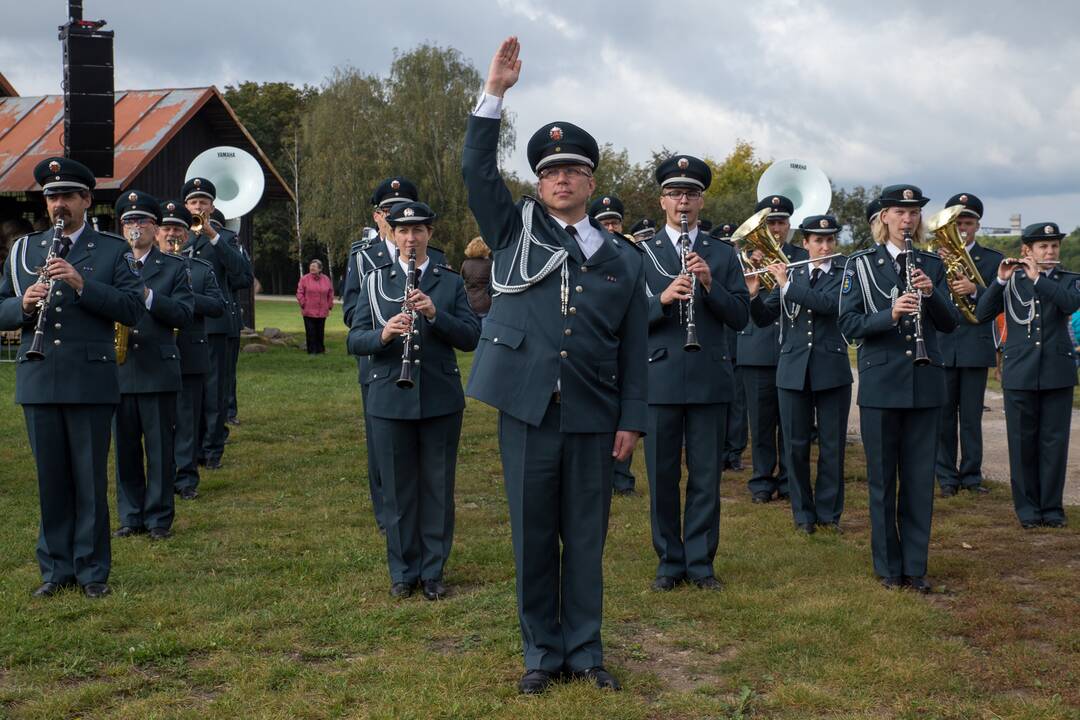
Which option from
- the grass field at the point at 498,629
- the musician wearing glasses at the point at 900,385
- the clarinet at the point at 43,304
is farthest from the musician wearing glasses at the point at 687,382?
the clarinet at the point at 43,304

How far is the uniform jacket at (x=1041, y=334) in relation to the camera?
8.85m

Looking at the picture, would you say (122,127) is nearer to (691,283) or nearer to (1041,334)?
(1041,334)

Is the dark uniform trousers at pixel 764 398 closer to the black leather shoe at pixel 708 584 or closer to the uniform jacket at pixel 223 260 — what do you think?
the black leather shoe at pixel 708 584

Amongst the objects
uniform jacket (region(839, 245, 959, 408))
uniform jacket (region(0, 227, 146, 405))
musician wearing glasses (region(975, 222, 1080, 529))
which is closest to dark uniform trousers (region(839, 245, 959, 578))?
uniform jacket (region(839, 245, 959, 408))

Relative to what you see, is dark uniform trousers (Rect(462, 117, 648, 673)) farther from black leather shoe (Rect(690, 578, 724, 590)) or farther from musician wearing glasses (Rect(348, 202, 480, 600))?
black leather shoe (Rect(690, 578, 724, 590))

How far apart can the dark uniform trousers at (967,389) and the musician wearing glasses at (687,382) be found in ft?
13.4

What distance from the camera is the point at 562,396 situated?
199 inches

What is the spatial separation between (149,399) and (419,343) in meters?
2.63

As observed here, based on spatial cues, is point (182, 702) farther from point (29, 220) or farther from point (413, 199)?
point (29, 220)

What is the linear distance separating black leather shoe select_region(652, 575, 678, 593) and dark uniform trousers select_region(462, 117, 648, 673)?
5.50ft

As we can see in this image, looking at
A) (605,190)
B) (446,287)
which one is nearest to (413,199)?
(446,287)

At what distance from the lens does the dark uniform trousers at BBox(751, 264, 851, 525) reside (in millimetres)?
8742

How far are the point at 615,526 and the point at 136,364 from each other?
12.1ft

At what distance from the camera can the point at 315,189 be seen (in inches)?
2154
